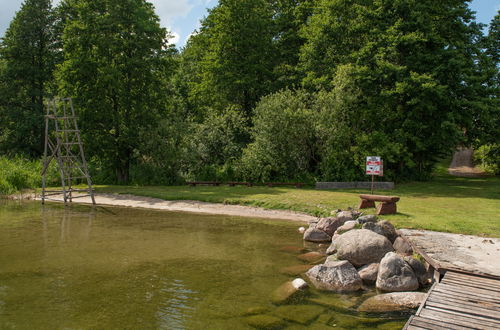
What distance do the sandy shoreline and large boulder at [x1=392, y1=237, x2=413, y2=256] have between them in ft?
19.3

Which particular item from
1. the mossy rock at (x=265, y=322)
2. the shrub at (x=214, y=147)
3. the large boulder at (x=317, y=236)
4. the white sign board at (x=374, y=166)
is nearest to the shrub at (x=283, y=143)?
the shrub at (x=214, y=147)

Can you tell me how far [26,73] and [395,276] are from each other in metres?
40.1

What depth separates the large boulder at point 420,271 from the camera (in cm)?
993

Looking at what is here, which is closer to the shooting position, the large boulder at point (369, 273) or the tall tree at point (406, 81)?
the large boulder at point (369, 273)

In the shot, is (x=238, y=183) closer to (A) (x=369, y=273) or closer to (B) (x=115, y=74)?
(B) (x=115, y=74)

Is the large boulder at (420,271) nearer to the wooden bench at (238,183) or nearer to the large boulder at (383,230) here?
the large boulder at (383,230)

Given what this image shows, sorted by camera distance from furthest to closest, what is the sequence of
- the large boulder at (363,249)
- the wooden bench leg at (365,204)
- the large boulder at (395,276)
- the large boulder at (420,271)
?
the wooden bench leg at (365,204) < the large boulder at (363,249) < the large boulder at (420,271) < the large boulder at (395,276)

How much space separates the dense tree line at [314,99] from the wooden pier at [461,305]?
17896 mm

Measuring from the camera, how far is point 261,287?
31.6 feet

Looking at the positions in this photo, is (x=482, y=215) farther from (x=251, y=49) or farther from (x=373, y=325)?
(x=251, y=49)

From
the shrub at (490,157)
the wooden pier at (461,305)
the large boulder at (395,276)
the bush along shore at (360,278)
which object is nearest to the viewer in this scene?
the wooden pier at (461,305)

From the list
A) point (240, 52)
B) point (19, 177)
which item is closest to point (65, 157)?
point (19, 177)

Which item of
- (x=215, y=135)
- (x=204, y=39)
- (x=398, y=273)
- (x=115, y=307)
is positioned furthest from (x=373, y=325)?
(x=204, y=39)

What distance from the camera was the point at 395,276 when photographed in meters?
9.64
